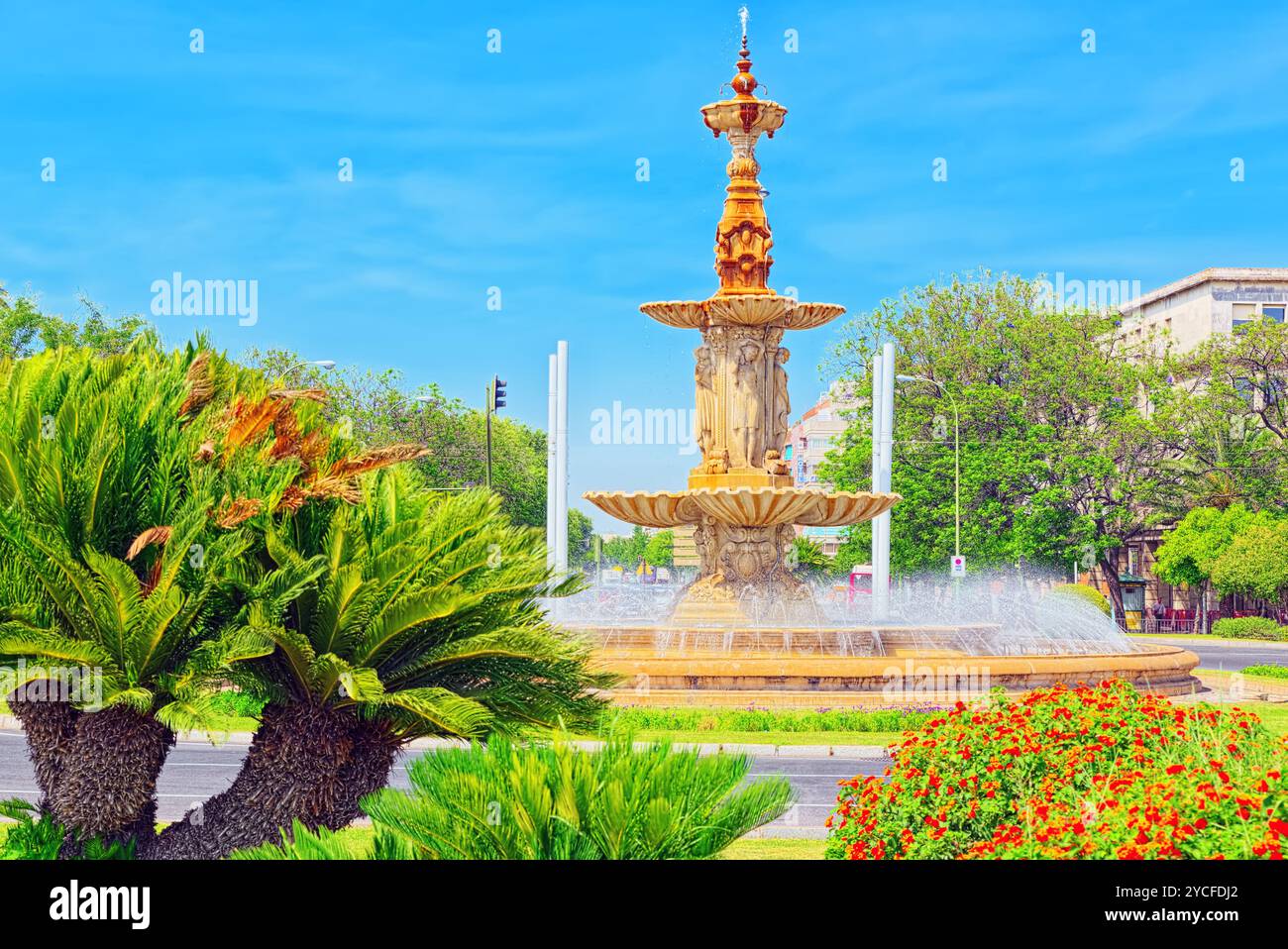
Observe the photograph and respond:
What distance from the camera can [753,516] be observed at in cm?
2309

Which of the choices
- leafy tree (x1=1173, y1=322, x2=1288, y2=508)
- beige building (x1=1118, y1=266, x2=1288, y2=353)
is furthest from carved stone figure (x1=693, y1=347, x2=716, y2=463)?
beige building (x1=1118, y1=266, x2=1288, y2=353)

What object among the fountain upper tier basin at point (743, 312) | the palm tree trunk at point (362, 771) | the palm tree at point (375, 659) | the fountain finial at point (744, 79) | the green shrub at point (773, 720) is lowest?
the green shrub at point (773, 720)

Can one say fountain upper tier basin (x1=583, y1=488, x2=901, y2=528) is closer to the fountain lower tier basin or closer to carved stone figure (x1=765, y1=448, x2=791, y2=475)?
carved stone figure (x1=765, y1=448, x2=791, y2=475)

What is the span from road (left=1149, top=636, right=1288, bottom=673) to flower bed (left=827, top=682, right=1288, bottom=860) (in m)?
24.5

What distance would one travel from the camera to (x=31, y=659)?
8.23 metres

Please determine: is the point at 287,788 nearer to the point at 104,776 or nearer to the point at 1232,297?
the point at 104,776

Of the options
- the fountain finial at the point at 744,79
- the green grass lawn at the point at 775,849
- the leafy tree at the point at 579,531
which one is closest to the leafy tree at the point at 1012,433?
the fountain finial at the point at 744,79

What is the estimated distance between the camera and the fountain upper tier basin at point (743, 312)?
23.4 metres

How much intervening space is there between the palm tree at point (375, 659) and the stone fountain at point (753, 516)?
1090 centimetres

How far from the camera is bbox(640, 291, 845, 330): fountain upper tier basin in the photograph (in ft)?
76.8

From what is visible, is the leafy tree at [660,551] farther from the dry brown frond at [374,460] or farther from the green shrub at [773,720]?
the dry brown frond at [374,460]

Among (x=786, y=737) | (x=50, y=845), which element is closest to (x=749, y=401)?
(x=786, y=737)

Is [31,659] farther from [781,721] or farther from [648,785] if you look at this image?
[781,721]

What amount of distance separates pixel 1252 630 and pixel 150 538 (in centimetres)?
4541
